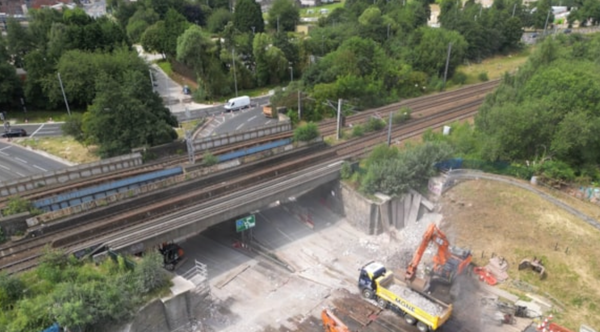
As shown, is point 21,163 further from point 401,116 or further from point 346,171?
point 401,116

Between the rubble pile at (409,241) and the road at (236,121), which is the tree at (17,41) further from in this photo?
the rubble pile at (409,241)

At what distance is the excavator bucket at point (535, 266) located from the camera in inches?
1112

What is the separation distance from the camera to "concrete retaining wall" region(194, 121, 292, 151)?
43.6 m

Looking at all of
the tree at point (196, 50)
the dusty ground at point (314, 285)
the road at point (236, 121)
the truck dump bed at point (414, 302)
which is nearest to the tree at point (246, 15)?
the tree at point (196, 50)

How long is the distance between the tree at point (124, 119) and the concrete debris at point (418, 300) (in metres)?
30.9

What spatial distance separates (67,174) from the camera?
36875mm

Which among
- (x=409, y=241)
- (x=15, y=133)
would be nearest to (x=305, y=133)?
(x=409, y=241)

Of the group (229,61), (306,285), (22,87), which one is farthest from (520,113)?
(22,87)

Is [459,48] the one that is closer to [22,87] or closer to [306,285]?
[306,285]

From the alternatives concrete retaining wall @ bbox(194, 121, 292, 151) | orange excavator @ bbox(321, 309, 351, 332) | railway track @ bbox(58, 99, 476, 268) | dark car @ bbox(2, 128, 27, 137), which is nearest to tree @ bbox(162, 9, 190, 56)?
dark car @ bbox(2, 128, 27, 137)

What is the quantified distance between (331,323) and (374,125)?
3090 centimetres

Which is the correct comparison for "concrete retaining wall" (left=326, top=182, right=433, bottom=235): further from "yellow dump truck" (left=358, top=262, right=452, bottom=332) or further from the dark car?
the dark car

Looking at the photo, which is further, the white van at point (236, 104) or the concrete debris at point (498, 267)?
the white van at point (236, 104)

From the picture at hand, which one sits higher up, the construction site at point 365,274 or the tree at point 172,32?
the tree at point 172,32
